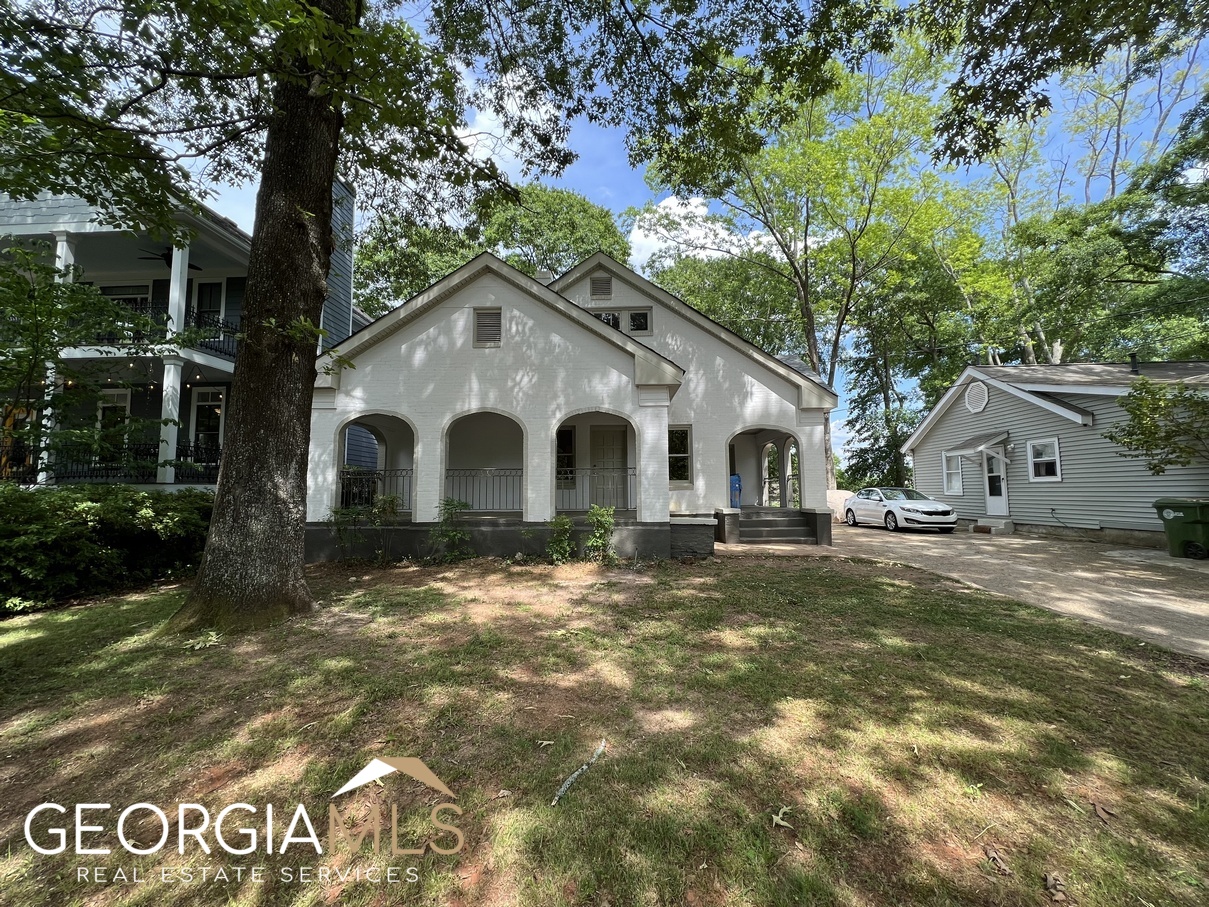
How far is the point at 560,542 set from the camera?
936cm

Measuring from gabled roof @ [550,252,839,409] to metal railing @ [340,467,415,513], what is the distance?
711 centimetres

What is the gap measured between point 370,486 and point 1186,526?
17905 millimetres

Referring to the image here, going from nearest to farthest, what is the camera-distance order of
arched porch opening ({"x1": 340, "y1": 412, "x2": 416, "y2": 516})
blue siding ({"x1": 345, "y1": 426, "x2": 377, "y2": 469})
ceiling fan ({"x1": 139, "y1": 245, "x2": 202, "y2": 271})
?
arched porch opening ({"x1": 340, "y1": 412, "x2": 416, "y2": 516}) → ceiling fan ({"x1": 139, "y1": 245, "x2": 202, "y2": 271}) → blue siding ({"x1": 345, "y1": 426, "x2": 377, "y2": 469})

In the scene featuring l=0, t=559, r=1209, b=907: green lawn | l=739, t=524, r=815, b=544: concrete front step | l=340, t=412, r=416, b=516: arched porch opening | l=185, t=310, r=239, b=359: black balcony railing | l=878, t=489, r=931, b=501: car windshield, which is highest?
l=185, t=310, r=239, b=359: black balcony railing

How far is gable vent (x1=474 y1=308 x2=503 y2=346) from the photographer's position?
10.5 metres

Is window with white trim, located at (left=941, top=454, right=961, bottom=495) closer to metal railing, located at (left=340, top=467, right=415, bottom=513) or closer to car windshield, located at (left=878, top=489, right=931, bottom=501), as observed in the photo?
car windshield, located at (left=878, top=489, right=931, bottom=501)

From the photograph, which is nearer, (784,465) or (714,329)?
(714,329)

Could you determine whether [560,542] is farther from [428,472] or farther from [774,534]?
[774,534]

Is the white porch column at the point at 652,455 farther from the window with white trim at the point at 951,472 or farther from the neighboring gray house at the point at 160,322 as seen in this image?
the window with white trim at the point at 951,472

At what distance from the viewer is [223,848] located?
7.35 feet

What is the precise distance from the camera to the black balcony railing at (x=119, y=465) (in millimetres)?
9633

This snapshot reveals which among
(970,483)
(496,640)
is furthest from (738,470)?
(496,640)

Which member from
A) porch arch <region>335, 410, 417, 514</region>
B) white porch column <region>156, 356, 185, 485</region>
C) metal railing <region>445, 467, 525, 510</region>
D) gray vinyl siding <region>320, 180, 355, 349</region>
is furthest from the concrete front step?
white porch column <region>156, 356, 185, 485</region>

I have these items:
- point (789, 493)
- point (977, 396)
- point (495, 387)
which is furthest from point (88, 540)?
point (977, 396)
